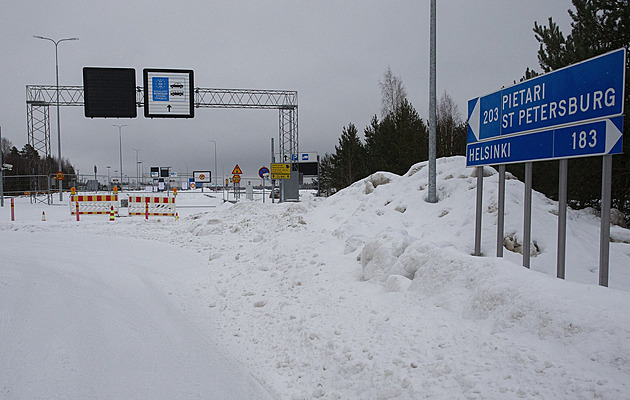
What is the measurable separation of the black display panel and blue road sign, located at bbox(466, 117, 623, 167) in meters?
25.3

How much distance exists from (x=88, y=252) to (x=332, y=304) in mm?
6286

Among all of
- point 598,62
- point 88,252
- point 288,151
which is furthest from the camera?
point 288,151

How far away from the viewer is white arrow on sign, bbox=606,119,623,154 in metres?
4.15

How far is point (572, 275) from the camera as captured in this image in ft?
21.4

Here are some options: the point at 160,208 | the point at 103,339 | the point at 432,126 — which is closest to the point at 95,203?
the point at 160,208

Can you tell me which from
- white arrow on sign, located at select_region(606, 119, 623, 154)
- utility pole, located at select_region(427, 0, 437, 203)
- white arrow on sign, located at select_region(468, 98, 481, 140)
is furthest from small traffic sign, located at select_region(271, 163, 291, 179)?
white arrow on sign, located at select_region(606, 119, 623, 154)

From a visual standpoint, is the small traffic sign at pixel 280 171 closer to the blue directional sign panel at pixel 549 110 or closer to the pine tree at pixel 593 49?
the pine tree at pixel 593 49

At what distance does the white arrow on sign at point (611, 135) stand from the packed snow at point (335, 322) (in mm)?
1479

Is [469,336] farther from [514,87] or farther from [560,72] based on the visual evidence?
[514,87]

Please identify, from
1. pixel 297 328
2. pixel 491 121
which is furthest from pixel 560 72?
pixel 297 328

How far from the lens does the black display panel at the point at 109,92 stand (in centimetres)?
2605

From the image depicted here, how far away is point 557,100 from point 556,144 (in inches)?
21.0

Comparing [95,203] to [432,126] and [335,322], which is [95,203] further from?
[335,322]

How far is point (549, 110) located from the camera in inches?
201
